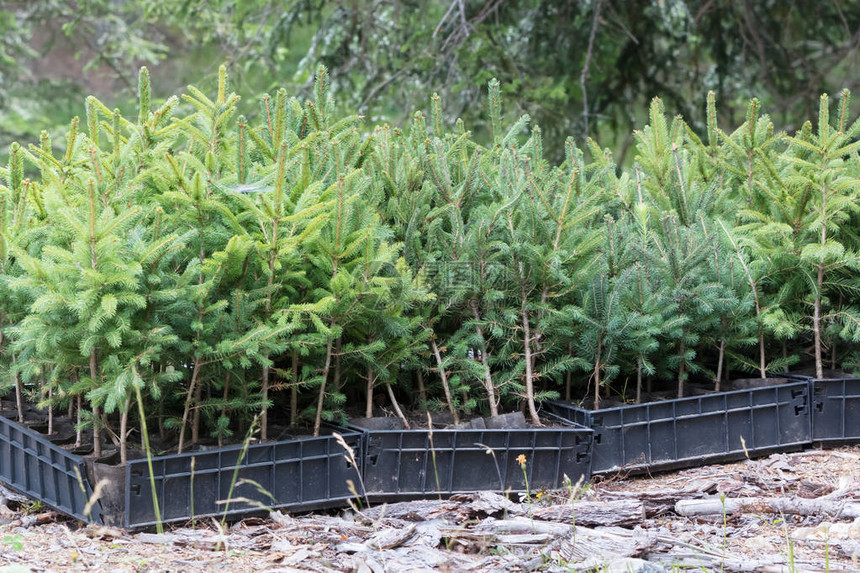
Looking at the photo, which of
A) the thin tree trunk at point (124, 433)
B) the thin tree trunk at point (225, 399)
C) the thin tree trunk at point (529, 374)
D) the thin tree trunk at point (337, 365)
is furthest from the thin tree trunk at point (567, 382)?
the thin tree trunk at point (124, 433)

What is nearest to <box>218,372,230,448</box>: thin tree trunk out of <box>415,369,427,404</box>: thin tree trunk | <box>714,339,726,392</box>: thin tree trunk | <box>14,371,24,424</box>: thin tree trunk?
<box>415,369,427,404</box>: thin tree trunk

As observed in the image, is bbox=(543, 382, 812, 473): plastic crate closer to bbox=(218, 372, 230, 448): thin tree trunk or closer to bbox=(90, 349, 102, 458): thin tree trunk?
bbox=(218, 372, 230, 448): thin tree trunk

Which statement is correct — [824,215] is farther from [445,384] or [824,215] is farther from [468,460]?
[468,460]

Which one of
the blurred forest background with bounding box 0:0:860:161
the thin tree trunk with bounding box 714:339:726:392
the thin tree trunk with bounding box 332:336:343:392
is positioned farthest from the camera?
the blurred forest background with bounding box 0:0:860:161

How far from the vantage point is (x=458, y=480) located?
373 centimetres

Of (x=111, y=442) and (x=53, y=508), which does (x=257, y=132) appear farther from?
(x=53, y=508)

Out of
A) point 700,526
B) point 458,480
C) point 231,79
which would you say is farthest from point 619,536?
point 231,79

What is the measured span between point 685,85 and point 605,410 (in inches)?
299

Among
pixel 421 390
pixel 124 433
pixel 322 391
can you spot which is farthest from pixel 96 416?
pixel 421 390

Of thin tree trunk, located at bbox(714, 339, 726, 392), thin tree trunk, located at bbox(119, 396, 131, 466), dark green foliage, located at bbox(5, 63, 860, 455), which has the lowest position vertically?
thin tree trunk, located at bbox(119, 396, 131, 466)

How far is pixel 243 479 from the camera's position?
3439 millimetres

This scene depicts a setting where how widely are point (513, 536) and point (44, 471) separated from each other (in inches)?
76.1

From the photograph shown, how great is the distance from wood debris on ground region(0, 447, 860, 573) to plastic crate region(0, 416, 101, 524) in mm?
77

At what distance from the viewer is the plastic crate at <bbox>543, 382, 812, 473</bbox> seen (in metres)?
3.97
